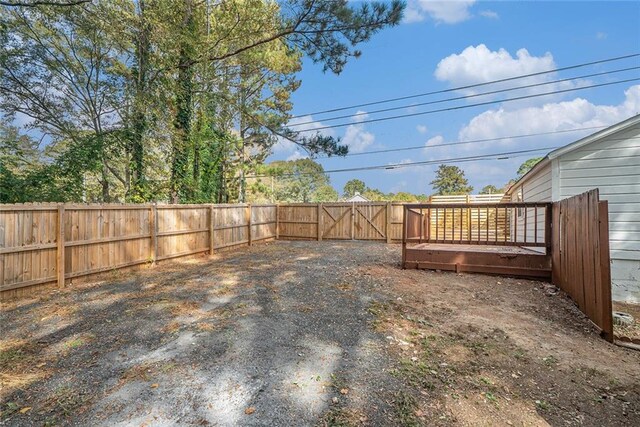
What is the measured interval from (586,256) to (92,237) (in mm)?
7469

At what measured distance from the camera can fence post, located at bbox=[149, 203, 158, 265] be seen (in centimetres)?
649

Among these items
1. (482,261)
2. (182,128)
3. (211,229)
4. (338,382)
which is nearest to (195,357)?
(338,382)

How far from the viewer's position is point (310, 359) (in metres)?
2.52

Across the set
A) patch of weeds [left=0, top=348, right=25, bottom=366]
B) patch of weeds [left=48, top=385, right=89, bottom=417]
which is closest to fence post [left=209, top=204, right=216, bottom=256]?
patch of weeds [left=0, top=348, right=25, bottom=366]

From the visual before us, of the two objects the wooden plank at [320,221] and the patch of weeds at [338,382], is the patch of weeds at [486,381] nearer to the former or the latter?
the patch of weeds at [338,382]

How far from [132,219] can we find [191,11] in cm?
535

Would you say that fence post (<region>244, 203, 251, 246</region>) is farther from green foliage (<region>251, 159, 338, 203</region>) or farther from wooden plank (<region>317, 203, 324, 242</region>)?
green foliage (<region>251, 159, 338, 203</region>)

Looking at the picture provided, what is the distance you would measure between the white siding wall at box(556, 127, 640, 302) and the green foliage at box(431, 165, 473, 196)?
2254cm

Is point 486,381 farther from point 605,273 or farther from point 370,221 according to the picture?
point 370,221

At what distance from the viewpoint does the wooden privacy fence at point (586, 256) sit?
3049 mm

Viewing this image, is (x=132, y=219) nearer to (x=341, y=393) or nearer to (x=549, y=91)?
(x=341, y=393)

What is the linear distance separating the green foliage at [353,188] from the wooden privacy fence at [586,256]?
34.1 meters

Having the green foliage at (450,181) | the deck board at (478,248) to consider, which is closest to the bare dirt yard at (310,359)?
the deck board at (478,248)

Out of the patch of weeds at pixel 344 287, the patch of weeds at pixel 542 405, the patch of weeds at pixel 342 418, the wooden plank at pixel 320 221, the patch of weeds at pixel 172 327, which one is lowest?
the patch of weeds at pixel 542 405
